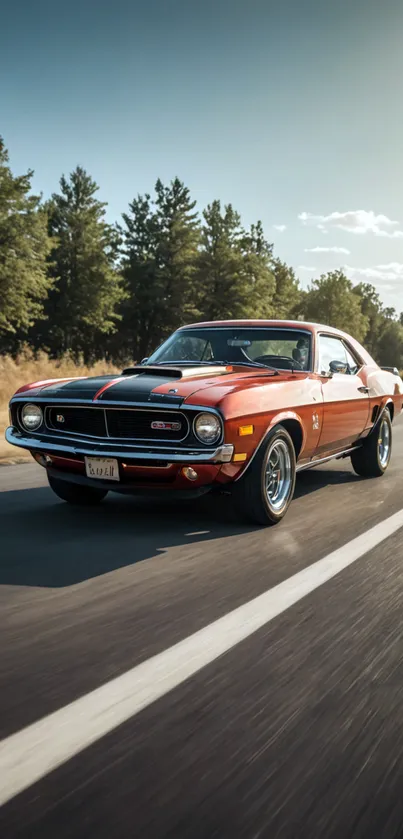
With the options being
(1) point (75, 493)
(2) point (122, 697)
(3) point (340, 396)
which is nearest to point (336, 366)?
(3) point (340, 396)

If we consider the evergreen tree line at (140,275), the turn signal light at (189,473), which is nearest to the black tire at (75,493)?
the turn signal light at (189,473)

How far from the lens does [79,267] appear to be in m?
61.3

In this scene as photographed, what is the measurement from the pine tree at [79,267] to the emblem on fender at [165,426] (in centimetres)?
5564

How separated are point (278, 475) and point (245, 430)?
734 mm

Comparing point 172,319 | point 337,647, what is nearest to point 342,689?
point 337,647

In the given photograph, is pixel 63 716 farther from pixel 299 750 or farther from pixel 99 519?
pixel 99 519

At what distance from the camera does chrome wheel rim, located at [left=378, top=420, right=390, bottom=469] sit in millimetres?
8734

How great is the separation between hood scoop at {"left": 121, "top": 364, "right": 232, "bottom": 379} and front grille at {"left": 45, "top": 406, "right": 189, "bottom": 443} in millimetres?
627

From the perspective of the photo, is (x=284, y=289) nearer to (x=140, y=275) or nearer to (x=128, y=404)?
(x=140, y=275)

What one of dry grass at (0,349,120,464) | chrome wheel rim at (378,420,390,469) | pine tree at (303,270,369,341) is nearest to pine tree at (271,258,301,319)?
pine tree at (303,270,369,341)

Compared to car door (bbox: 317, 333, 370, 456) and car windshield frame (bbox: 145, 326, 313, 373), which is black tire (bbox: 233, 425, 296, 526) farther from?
car windshield frame (bbox: 145, 326, 313, 373)

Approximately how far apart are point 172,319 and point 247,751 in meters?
64.4

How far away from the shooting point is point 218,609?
3820mm

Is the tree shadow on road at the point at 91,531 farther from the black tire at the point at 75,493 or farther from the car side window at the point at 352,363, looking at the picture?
the car side window at the point at 352,363
